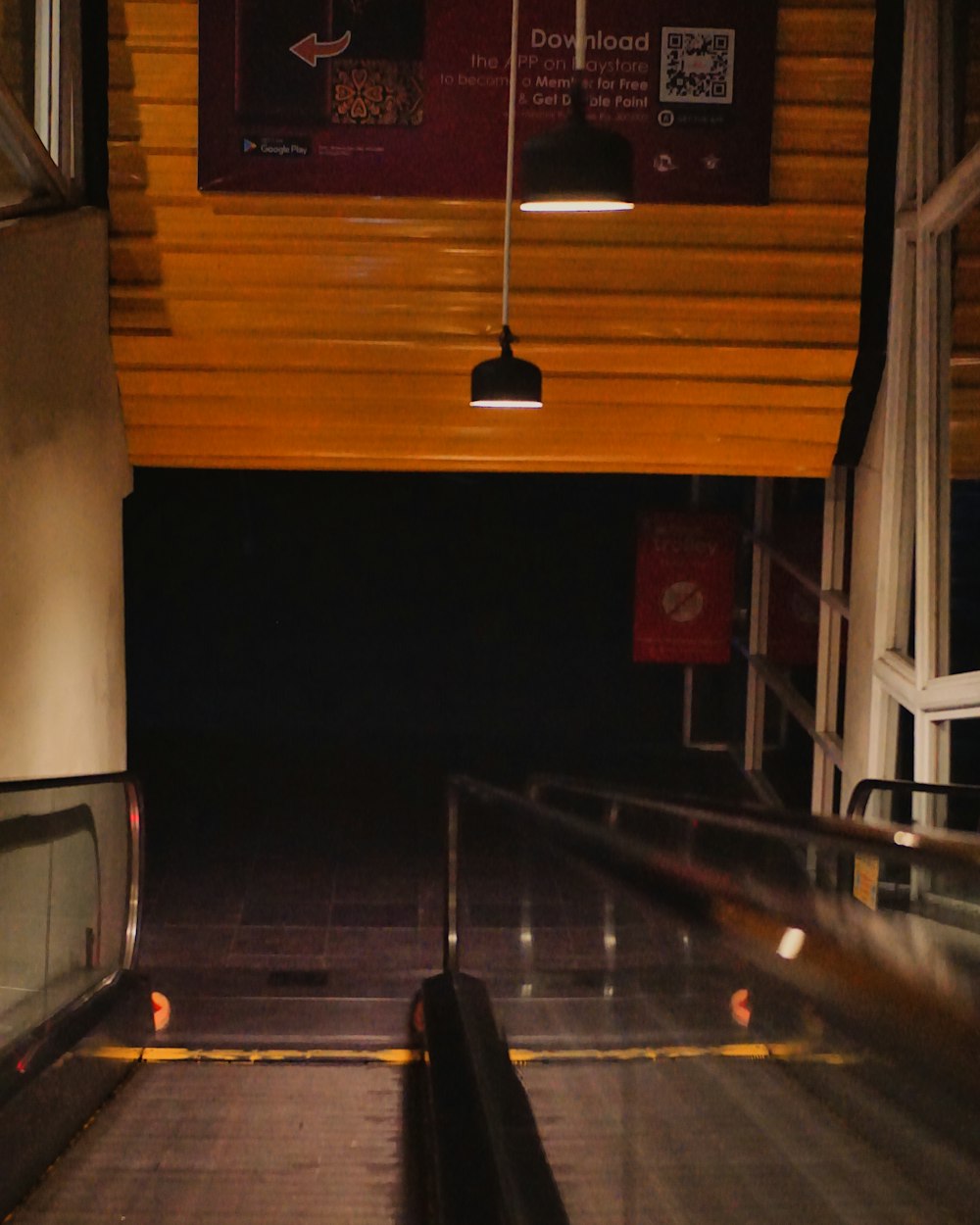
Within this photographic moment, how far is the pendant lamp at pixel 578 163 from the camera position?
376 centimetres

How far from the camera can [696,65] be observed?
6.05 m

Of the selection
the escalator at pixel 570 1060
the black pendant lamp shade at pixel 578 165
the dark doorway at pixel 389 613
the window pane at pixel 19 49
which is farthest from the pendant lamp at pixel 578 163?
the dark doorway at pixel 389 613

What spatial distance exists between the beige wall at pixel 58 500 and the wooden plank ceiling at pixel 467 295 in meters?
0.39

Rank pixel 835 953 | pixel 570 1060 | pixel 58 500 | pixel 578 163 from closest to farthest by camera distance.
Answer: pixel 835 953, pixel 570 1060, pixel 578 163, pixel 58 500

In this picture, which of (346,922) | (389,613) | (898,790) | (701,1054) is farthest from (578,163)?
(389,613)

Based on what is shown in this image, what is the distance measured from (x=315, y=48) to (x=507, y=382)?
2.15 metres

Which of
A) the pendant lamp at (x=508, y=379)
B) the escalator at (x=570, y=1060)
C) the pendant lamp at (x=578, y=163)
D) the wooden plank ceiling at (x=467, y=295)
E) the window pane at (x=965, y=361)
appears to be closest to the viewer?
the escalator at (x=570, y=1060)


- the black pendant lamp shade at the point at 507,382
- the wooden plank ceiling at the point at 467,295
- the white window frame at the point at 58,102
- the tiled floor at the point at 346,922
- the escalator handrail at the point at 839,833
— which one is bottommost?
the tiled floor at the point at 346,922

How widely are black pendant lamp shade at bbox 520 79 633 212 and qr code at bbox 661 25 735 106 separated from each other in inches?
97.6

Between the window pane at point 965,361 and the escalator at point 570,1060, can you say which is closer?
the escalator at point 570,1060

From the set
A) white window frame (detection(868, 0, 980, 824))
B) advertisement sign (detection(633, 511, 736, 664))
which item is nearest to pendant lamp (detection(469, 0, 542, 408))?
white window frame (detection(868, 0, 980, 824))

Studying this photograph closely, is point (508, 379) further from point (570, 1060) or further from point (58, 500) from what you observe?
point (570, 1060)

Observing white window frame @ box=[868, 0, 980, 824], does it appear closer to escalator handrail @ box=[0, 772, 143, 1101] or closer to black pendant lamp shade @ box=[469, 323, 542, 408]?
black pendant lamp shade @ box=[469, 323, 542, 408]

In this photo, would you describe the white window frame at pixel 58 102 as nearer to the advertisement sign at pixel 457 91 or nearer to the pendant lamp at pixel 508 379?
the advertisement sign at pixel 457 91
